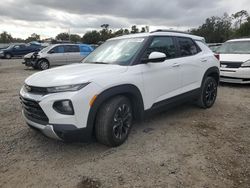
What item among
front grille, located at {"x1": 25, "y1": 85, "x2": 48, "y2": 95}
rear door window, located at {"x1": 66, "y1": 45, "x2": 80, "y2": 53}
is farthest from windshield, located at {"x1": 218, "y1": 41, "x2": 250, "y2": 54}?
rear door window, located at {"x1": 66, "y1": 45, "x2": 80, "y2": 53}

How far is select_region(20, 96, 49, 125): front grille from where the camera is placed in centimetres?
323

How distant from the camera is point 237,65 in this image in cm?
821

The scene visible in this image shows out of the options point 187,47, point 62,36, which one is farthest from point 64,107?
point 62,36

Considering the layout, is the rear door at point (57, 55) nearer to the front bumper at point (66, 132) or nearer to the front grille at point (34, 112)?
the front grille at point (34, 112)

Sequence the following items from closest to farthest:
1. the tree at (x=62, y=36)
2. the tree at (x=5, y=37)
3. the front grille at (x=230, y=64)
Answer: the front grille at (x=230, y=64) < the tree at (x=62, y=36) < the tree at (x=5, y=37)

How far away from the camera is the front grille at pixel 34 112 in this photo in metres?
3.23

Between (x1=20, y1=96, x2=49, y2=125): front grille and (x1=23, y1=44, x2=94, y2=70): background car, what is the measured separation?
11.1 metres

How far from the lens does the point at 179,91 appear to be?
472 cm

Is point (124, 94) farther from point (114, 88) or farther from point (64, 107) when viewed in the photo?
point (64, 107)

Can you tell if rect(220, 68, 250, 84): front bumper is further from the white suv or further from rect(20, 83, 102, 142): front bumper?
rect(20, 83, 102, 142): front bumper

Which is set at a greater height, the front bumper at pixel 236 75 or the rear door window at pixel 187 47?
the rear door window at pixel 187 47

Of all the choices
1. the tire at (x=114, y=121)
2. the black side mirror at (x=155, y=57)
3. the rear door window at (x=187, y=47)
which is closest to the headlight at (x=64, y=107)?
the tire at (x=114, y=121)

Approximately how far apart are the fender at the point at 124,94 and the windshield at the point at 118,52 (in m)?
0.47

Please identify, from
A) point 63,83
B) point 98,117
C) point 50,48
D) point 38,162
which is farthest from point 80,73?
point 50,48
